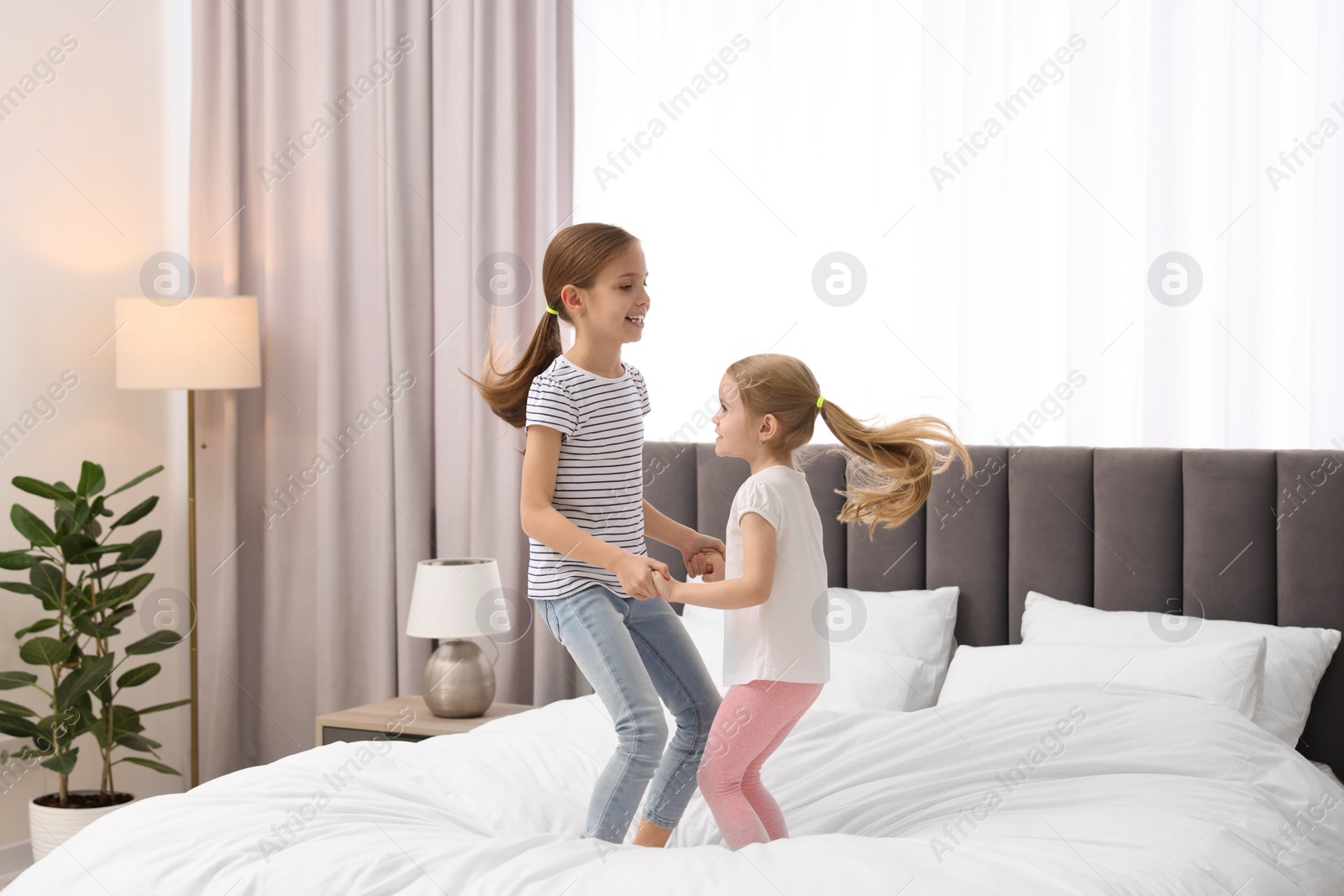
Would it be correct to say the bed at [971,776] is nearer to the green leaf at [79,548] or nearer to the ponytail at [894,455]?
the ponytail at [894,455]

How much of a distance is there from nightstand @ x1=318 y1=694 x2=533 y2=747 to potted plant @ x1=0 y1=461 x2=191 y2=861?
0.54 metres

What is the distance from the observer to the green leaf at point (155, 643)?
3.22m

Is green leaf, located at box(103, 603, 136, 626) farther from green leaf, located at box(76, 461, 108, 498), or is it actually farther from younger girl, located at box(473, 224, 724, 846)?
younger girl, located at box(473, 224, 724, 846)

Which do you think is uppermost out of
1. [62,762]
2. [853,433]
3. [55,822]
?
[853,433]

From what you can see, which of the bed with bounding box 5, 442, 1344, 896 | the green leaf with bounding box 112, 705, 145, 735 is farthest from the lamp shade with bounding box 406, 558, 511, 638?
the green leaf with bounding box 112, 705, 145, 735

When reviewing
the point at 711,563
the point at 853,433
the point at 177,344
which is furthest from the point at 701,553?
the point at 177,344

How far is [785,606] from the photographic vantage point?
1849 mm

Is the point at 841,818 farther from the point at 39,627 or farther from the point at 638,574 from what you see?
the point at 39,627

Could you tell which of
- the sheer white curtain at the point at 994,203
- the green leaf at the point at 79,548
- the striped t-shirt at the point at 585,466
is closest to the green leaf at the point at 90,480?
the green leaf at the point at 79,548

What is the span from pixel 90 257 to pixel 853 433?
8.71 ft

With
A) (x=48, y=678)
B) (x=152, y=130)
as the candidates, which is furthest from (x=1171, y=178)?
(x=48, y=678)

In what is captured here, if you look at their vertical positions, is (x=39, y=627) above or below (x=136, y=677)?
above

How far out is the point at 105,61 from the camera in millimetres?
3564

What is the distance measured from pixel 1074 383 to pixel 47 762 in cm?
282
